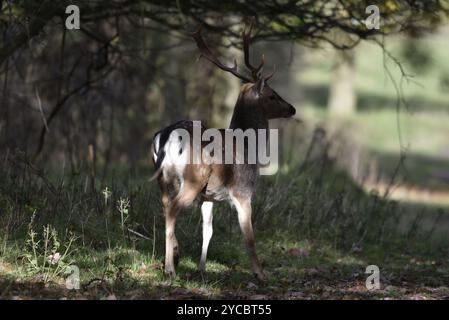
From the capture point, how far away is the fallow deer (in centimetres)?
803

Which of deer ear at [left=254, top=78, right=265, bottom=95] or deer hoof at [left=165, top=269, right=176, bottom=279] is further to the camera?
deer ear at [left=254, top=78, right=265, bottom=95]

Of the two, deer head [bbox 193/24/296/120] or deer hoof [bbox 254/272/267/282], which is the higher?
deer head [bbox 193/24/296/120]

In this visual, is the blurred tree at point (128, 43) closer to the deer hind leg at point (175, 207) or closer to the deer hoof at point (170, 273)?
the deer hind leg at point (175, 207)

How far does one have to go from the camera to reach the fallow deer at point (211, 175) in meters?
8.03

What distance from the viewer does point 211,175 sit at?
26.9 ft

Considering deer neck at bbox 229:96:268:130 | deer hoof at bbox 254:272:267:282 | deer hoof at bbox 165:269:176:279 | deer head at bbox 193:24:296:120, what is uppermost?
deer head at bbox 193:24:296:120

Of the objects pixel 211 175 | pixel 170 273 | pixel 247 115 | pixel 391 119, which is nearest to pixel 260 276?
pixel 170 273

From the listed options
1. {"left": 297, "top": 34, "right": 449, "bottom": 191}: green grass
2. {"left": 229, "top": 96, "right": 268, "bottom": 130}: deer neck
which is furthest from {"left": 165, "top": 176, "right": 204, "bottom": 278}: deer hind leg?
{"left": 297, "top": 34, "right": 449, "bottom": 191}: green grass

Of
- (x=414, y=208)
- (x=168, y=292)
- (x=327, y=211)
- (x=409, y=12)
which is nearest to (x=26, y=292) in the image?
(x=168, y=292)

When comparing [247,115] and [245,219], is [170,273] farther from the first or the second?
[247,115]

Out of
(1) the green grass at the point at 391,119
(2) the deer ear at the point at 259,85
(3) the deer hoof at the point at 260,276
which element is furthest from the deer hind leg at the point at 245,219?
(1) the green grass at the point at 391,119

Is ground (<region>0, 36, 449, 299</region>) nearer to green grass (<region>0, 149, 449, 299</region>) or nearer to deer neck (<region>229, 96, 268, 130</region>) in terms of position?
green grass (<region>0, 149, 449, 299</region>)
